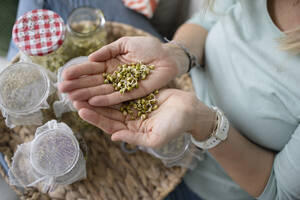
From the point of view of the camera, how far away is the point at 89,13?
39.0 inches

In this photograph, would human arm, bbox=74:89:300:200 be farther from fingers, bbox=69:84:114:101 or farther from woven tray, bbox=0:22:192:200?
woven tray, bbox=0:22:192:200

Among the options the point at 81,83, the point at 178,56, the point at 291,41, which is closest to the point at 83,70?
the point at 81,83

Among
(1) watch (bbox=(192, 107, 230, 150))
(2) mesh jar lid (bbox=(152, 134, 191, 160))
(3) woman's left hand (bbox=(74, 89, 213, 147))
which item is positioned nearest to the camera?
(3) woman's left hand (bbox=(74, 89, 213, 147))

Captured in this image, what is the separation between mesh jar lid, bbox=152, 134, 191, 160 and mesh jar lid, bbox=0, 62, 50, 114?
39cm

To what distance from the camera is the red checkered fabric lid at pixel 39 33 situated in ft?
2.45

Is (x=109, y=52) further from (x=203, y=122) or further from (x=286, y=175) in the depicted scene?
(x=286, y=175)

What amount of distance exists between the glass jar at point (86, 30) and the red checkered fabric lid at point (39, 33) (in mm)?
102

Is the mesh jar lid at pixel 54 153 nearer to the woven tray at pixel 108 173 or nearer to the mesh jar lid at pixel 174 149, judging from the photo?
the woven tray at pixel 108 173

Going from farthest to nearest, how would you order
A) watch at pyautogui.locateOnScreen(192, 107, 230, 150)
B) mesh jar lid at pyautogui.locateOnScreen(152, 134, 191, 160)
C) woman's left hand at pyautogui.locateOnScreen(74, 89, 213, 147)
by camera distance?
mesh jar lid at pyautogui.locateOnScreen(152, 134, 191, 160) → watch at pyautogui.locateOnScreen(192, 107, 230, 150) → woman's left hand at pyautogui.locateOnScreen(74, 89, 213, 147)

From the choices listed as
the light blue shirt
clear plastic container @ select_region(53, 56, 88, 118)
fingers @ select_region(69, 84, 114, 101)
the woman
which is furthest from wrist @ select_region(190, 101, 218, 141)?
clear plastic container @ select_region(53, 56, 88, 118)

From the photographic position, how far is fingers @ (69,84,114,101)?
2.10 feet

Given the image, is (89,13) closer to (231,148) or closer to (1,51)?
(1,51)

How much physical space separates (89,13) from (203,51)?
0.45 metres

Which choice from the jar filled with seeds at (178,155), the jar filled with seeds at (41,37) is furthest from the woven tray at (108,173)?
the jar filled with seeds at (41,37)
